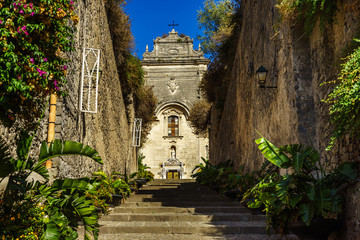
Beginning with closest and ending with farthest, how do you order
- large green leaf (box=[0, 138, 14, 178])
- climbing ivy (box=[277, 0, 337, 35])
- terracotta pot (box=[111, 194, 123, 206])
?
large green leaf (box=[0, 138, 14, 178]), climbing ivy (box=[277, 0, 337, 35]), terracotta pot (box=[111, 194, 123, 206])

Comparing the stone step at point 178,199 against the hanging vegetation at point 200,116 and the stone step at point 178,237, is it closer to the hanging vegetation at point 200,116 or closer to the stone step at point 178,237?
the stone step at point 178,237

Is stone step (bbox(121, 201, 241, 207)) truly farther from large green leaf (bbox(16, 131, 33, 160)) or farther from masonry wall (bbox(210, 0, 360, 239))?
large green leaf (bbox(16, 131, 33, 160))

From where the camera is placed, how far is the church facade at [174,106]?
99.2ft

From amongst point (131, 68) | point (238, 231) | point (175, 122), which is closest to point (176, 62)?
point (175, 122)

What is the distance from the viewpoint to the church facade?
3023 cm

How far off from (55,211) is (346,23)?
493 cm

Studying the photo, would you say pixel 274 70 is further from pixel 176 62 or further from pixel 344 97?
pixel 176 62

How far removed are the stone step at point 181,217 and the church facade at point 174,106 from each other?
21760 millimetres

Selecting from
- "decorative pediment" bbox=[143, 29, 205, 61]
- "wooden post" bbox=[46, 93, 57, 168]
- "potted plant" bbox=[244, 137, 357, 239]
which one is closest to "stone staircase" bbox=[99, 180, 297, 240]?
"potted plant" bbox=[244, 137, 357, 239]

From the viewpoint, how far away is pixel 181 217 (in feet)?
24.0

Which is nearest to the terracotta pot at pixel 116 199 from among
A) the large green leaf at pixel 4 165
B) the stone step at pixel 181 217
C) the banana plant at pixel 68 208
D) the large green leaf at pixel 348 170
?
the stone step at pixel 181 217

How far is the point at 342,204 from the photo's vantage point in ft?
14.9

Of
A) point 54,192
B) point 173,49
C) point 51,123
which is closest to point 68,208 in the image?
point 54,192

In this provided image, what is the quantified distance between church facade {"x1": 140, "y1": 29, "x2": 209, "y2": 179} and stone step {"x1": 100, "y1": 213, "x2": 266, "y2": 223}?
21760mm
